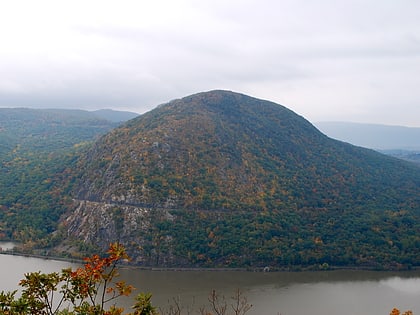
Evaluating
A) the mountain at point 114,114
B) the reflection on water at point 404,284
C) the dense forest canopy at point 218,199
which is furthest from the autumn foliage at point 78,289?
the mountain at point 114,114

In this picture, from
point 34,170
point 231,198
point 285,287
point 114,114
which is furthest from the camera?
point 114,114

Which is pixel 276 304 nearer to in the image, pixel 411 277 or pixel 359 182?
pixel 411 277

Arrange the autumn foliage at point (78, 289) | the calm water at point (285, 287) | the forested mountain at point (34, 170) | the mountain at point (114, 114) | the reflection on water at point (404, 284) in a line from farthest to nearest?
the mountain at point (114, 114), the forested mountain at point (34, 170), the reflection on water at point (404, 284), the calm water at point (285, 287), the autumn foliage at point (78, 289)

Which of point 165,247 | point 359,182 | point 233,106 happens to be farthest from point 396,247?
point 233,106

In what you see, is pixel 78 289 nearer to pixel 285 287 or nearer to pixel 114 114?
pixel 285 287

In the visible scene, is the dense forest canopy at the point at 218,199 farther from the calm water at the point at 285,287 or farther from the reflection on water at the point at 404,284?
the reflection on water at the point at 404,284

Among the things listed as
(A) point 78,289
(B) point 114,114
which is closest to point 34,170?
(A) point 78,289
